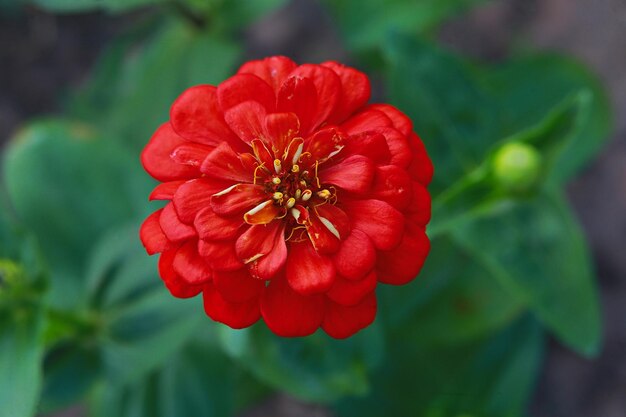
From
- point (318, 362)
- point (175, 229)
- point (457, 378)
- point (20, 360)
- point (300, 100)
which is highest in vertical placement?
point (300, 100)

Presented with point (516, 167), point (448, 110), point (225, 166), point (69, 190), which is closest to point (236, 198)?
point (225, 166)

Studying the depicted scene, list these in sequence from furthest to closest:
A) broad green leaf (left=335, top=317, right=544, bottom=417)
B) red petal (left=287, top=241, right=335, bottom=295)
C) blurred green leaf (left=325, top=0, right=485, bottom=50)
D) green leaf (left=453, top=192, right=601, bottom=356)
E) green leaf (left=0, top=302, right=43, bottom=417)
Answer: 1. blurred green leaf (left=325, top=0, right=485, bottom=50)
2. broad green leaf (left=335, top=317, right=544, bottom=417)
3. green leaf (left=453, top=192, right=601, bottom=356)
4. green leaf (left=0, top=302, right=43, bottom=417)
5. red petal (left=287, top=241, right=335, bottom=295)

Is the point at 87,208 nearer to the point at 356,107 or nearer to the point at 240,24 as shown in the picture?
the point at 240,24

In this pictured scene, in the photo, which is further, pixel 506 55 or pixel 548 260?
pixel 506 55

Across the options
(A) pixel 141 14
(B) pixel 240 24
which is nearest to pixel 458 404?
(B) pixel 240 24

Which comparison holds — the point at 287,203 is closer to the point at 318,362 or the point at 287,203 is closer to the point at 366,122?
the point at 366,122

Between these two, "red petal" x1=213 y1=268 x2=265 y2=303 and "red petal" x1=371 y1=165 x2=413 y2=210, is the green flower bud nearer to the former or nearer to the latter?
"red petal" x1=371 y1=165 x2=413 y2=210

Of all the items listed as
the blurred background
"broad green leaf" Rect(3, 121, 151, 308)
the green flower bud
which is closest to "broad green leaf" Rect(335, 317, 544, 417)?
the blurred background
